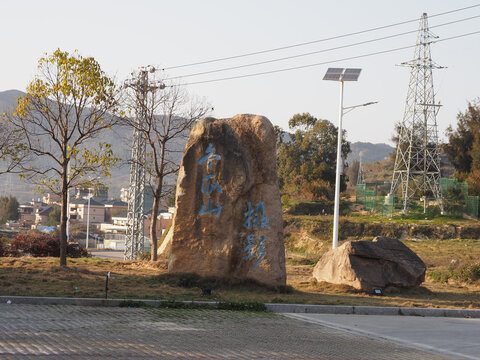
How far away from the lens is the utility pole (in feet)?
92.9

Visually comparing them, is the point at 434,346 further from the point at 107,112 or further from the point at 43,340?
the point at 107,112

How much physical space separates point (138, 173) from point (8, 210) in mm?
80608

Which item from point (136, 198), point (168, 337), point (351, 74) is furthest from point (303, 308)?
point (136, 198)

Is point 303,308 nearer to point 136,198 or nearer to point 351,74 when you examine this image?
point 351,74

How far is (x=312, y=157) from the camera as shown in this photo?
5650cm

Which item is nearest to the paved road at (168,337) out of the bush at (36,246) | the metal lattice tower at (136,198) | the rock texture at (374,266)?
the rock texture at (374,266)

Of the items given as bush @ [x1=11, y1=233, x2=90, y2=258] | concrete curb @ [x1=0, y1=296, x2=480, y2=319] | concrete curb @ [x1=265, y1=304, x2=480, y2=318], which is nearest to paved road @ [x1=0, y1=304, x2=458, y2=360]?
concrete curb @ [x1=0, y1=296, x2=480, y2=319]

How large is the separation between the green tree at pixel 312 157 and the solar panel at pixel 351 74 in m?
23.7

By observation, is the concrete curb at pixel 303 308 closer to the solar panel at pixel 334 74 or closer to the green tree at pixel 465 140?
the solar panel at pixel 334 74

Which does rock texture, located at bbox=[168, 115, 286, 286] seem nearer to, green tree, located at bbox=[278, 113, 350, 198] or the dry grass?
the dry grass

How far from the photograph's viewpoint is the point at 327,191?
53250 millimetres

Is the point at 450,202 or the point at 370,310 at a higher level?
the point at 450,202

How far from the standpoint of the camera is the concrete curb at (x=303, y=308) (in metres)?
13.1

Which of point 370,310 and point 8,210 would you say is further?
point 8,210
